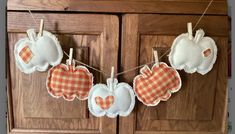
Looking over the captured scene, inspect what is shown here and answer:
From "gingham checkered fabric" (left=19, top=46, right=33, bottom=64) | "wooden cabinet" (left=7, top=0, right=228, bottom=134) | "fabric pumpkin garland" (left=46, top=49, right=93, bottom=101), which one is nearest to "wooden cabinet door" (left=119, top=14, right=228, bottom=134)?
"wooden cabinet" (left=7, top=0, right=228, bottom=134)

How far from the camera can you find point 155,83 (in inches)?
40.6

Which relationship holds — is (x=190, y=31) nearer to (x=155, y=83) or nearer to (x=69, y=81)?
(x=155, y=83)

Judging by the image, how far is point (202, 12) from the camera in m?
1.04

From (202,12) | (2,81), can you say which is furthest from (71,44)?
(202,12)

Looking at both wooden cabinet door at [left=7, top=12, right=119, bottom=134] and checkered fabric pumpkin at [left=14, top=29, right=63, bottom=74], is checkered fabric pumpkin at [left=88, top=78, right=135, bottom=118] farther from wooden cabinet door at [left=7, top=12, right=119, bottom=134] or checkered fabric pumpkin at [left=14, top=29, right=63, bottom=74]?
checkered fabric pumpkin at [left=14, top=29, right=63, bottom=74]

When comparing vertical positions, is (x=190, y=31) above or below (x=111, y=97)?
above

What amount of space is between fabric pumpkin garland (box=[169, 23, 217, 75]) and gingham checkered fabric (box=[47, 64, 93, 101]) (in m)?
0.28

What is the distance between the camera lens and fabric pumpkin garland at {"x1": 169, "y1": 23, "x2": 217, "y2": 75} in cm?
102

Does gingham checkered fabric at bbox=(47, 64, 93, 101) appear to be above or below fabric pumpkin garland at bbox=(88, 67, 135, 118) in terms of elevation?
above

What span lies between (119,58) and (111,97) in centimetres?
13

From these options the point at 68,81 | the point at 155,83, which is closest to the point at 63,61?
the point at 68,81

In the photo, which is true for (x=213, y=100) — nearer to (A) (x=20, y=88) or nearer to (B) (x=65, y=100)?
(B) (x=65, y=100)

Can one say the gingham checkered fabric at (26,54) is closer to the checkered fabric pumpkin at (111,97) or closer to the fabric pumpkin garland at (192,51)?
the checkered fabric pumpkin at (111,97)

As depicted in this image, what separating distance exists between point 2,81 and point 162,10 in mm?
559
